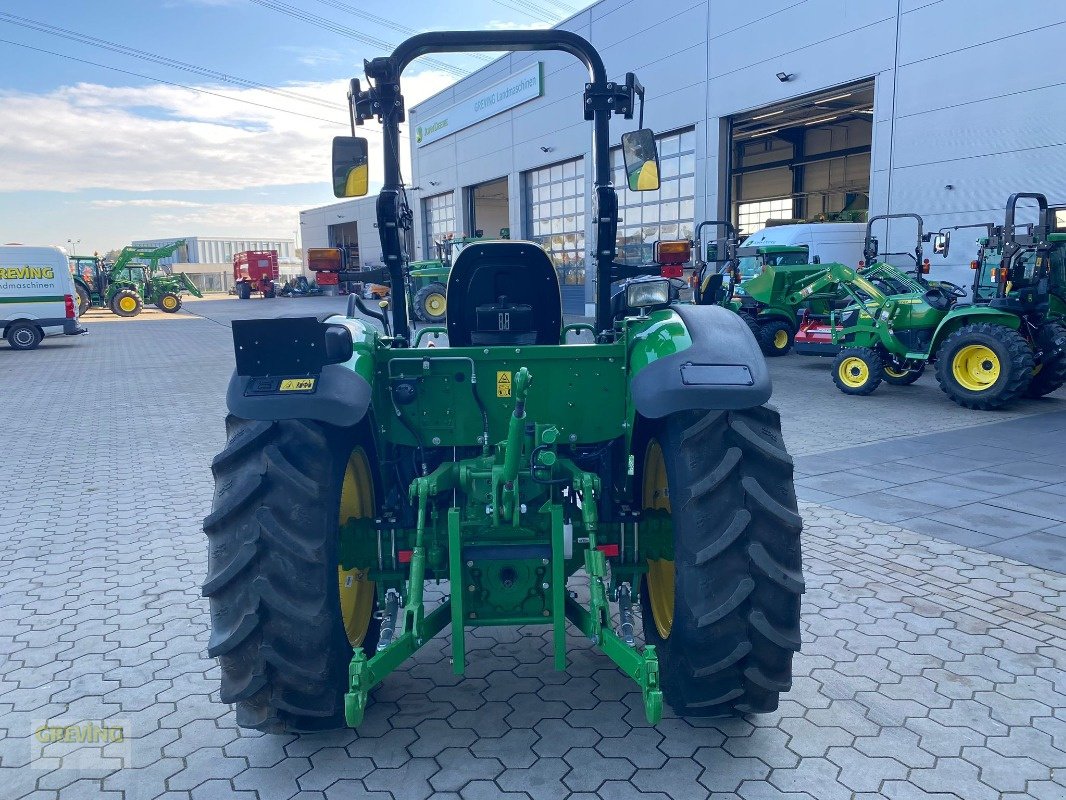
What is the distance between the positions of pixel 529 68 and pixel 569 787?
25.9 m

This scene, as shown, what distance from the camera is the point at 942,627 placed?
3.90m

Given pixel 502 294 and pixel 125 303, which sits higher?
A: pixel 502 294

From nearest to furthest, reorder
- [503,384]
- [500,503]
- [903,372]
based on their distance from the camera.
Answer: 1. [500,503]
2. [503,384]
3. [903,372]

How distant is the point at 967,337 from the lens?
31.2 ft

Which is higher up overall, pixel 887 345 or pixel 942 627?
pixel 887 345

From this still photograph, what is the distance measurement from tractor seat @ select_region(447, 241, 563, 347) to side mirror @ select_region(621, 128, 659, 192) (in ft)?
1.79

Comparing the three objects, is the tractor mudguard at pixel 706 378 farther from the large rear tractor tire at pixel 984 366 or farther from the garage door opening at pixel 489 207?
the garage door opening at pixel 489 207

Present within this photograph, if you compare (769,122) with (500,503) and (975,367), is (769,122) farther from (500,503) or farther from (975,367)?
(500,503)

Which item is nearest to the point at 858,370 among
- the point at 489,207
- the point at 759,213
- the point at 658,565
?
the point at 658,565

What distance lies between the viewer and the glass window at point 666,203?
2067 cm

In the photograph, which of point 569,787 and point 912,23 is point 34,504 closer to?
point 569,787

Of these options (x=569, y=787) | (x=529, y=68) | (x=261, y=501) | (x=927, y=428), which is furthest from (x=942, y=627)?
(x=529, y=68)

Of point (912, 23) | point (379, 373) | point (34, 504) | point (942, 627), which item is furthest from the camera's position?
point (912, 23)

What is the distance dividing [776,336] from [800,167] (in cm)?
1722
